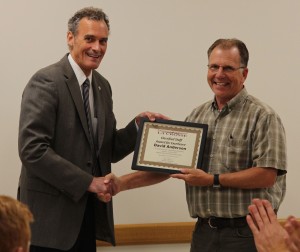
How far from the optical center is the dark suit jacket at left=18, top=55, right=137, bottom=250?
2.86 metres

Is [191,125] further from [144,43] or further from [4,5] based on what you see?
[4,5]

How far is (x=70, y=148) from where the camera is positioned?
9.71 feet

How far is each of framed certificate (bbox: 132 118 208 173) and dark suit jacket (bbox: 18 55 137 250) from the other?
22 centimetres

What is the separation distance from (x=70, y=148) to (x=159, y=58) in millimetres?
1093

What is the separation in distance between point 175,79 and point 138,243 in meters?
1.06

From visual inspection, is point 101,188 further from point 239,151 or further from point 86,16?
point 86,16

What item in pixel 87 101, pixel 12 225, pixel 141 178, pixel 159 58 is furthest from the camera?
pixel 159 58

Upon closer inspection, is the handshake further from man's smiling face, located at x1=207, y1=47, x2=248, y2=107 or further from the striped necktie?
man's smiling face, located at x1=207, y1=47, x2=248, y2=107

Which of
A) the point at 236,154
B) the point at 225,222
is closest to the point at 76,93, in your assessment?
the point at 236,154

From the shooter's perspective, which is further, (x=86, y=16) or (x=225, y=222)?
(x=86, y=16)

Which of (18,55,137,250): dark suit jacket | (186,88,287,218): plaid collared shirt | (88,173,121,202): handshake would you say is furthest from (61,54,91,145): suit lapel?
(186,88,287,218): plaid collared shirt

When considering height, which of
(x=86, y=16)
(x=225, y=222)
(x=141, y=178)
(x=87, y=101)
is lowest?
(x=225, y=222)

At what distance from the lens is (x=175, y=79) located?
383 cm

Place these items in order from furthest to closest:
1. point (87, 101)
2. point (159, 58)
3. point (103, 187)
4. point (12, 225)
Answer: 1. point (159, 58)
2. point (87, 101)
3. point (103, 187)
4. point (12, 225)
